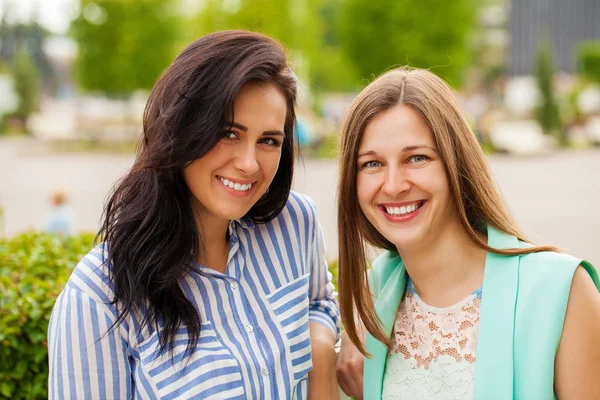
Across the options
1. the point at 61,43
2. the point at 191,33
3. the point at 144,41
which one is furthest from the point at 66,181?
the point at 61,43

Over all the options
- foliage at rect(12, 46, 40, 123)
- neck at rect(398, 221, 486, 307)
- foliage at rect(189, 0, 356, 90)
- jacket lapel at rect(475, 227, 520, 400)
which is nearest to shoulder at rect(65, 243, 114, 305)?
neck at rect(398, 221, 486, 307)

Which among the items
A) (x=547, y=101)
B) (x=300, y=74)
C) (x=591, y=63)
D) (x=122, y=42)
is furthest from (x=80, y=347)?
(x=591, y=63)

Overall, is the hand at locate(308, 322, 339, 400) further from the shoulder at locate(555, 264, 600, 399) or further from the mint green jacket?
the shoulder at locate(555, 264, 600, 399)

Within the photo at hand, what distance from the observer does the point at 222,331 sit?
219 cm

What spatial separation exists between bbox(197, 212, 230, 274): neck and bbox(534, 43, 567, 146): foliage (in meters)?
22.9

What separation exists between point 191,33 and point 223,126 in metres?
28.9

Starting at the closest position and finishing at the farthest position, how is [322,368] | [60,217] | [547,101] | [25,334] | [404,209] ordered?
[404,209]
[322,368]
[25,334]
[60,217]
[547,101]

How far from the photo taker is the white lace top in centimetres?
220

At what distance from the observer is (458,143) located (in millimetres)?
2211

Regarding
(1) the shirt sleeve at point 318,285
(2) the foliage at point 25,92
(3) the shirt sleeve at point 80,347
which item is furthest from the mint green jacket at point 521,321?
(2) the foliage at point 25,92

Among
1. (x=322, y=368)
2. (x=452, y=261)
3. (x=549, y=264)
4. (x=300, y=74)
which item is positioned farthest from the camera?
(x=300, y=74)

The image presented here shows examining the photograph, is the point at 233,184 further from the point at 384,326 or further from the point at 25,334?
the point at 25,334

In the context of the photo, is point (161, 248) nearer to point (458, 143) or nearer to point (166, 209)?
point (166, 209)

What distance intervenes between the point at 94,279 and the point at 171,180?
347mm
